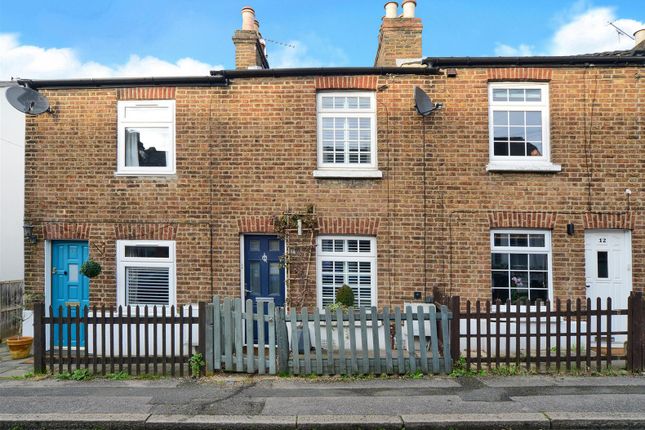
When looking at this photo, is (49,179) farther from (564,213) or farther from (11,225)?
(564,213)

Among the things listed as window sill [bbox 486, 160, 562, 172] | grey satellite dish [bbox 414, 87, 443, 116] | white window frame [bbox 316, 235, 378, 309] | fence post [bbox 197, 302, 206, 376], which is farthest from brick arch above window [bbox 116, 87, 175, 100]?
window sill [bbox 486, 160, 562, 172]

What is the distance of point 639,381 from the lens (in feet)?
21.1

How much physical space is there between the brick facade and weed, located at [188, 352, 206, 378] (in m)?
2.00

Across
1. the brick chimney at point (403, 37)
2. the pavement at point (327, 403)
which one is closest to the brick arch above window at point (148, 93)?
the brick chimney at point (403, 37)

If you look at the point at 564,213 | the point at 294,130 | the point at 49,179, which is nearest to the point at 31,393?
the point at 49,179

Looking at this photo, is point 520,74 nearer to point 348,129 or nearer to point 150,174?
point 348,129

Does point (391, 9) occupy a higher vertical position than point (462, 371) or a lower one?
higher

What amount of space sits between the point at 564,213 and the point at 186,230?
24.0 feet

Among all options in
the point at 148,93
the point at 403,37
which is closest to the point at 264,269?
the point at 148,93

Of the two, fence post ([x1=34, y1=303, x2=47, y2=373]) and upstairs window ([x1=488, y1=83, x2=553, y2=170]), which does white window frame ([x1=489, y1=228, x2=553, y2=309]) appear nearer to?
upstairs window ([x1=488, y1=83, x2=553, y2=170])

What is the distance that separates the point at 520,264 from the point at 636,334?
7.37 feet

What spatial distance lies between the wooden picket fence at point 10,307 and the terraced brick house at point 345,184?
1895mm

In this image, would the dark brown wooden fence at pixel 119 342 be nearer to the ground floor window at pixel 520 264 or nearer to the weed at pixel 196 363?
the weed at pixel 196 363

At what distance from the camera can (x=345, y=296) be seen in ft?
27.1
